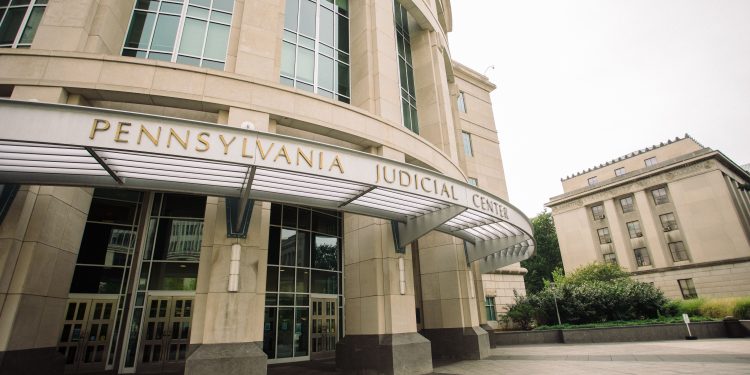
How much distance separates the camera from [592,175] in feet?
171

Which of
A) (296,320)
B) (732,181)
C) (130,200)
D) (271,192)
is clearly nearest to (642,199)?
(732,181)

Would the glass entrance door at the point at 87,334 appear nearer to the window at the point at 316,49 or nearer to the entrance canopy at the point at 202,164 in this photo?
the entrance canopy at the point at 202,164

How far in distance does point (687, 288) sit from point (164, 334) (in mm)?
48549

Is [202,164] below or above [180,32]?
below

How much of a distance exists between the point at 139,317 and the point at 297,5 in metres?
14.1

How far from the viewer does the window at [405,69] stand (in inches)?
704

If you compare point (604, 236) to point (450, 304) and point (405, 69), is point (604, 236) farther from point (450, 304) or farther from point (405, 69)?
point (405, 69)

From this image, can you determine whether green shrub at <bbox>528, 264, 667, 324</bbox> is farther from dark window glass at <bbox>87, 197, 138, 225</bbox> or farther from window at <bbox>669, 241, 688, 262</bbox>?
dark window glass at <bbox>87, 197, 138, 225</bbox>

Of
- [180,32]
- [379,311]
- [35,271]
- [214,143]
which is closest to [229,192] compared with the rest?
[214,143]

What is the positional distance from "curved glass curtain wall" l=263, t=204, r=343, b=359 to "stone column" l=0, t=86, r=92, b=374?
7290 millimetres

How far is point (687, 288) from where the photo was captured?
37438 mm

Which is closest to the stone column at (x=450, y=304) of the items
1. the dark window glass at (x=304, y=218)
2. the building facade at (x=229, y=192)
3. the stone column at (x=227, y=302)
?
→ the building facade at (x=229, y=192)

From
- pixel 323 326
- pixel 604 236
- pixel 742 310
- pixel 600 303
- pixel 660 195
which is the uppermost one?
pixel 660 195

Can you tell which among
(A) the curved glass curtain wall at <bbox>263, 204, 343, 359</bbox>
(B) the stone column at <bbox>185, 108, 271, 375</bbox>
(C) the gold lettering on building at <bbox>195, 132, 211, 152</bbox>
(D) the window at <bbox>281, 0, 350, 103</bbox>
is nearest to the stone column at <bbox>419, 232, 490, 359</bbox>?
(A) the curved glass curtain wall at <bbox>263, 204, 343, 359</bbox>
